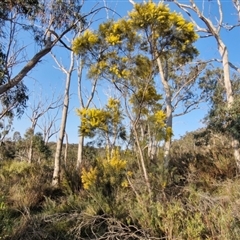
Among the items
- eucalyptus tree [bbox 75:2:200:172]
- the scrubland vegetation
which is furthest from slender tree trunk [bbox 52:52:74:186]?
eucalyptus tree [bbox 75:2:200:172]

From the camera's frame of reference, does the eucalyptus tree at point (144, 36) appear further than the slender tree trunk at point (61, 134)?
No

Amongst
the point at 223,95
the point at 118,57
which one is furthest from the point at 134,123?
the point at 223,95

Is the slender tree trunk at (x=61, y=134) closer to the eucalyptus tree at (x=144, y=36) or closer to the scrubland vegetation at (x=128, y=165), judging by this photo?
the scrubland vegetation at (x=128, y=165)

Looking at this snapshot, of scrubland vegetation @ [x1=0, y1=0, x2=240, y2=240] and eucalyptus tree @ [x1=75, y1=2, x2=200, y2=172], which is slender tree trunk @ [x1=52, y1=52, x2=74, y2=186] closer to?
scrubland vegetation @ [x1=0, y1=0, x2=240, y2=240]

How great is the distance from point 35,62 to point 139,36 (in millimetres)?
2858

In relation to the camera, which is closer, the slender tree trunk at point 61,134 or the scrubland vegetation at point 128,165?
the scrubland vegetation at point 128,165

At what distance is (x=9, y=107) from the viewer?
9.95 metres

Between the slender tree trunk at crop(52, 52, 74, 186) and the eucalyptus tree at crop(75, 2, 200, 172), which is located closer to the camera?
the eucalyptus tree at crop(75, 2, 200, 172)

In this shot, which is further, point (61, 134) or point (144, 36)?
point (61, 134)

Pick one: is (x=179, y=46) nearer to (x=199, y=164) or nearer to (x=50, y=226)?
(x=199, y=164)

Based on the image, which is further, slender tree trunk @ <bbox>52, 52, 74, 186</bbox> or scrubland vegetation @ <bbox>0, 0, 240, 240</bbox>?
slender tree trunk @ <bbox>52, 52, 74, 186</bbox>

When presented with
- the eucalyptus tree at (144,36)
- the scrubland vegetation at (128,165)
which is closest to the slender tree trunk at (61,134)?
the scrubland vegetation at (128,165)

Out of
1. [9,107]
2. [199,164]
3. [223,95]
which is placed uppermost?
[223,95]

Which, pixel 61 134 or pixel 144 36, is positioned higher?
→ pixel 144 36
